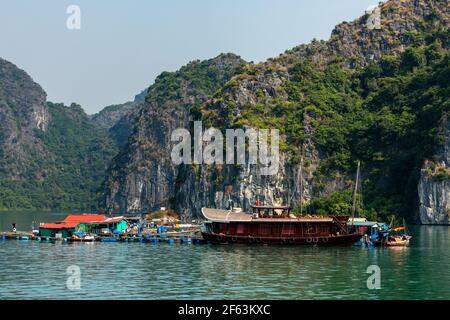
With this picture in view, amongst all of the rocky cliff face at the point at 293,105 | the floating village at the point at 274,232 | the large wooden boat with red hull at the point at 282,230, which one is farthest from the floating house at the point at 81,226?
the rocky cliff face at the point at 293,105

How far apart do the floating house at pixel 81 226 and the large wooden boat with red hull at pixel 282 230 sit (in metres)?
19.9

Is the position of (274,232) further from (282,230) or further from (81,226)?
(81,226)

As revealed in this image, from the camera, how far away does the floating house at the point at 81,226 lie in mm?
95000

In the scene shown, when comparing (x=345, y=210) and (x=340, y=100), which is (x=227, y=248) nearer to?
(x=345, y=210)

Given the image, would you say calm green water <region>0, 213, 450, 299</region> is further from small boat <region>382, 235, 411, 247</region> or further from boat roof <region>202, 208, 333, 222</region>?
boat roof <region>202, 208, 333, 222</region>

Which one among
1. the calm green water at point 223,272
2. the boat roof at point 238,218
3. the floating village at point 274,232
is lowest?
the calm green water at point 223,272

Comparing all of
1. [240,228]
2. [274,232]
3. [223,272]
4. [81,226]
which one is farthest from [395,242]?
[81,226]

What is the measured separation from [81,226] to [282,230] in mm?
28951

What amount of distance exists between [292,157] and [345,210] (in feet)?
67.9

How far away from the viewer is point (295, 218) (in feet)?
267

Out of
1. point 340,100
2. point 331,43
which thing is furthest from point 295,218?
point 331,43

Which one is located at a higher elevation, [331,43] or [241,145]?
[331,43]

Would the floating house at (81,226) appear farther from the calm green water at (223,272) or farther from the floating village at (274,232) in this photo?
the calm green water at (223,272)

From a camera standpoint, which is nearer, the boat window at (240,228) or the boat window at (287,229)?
the boat window at (287,229)
